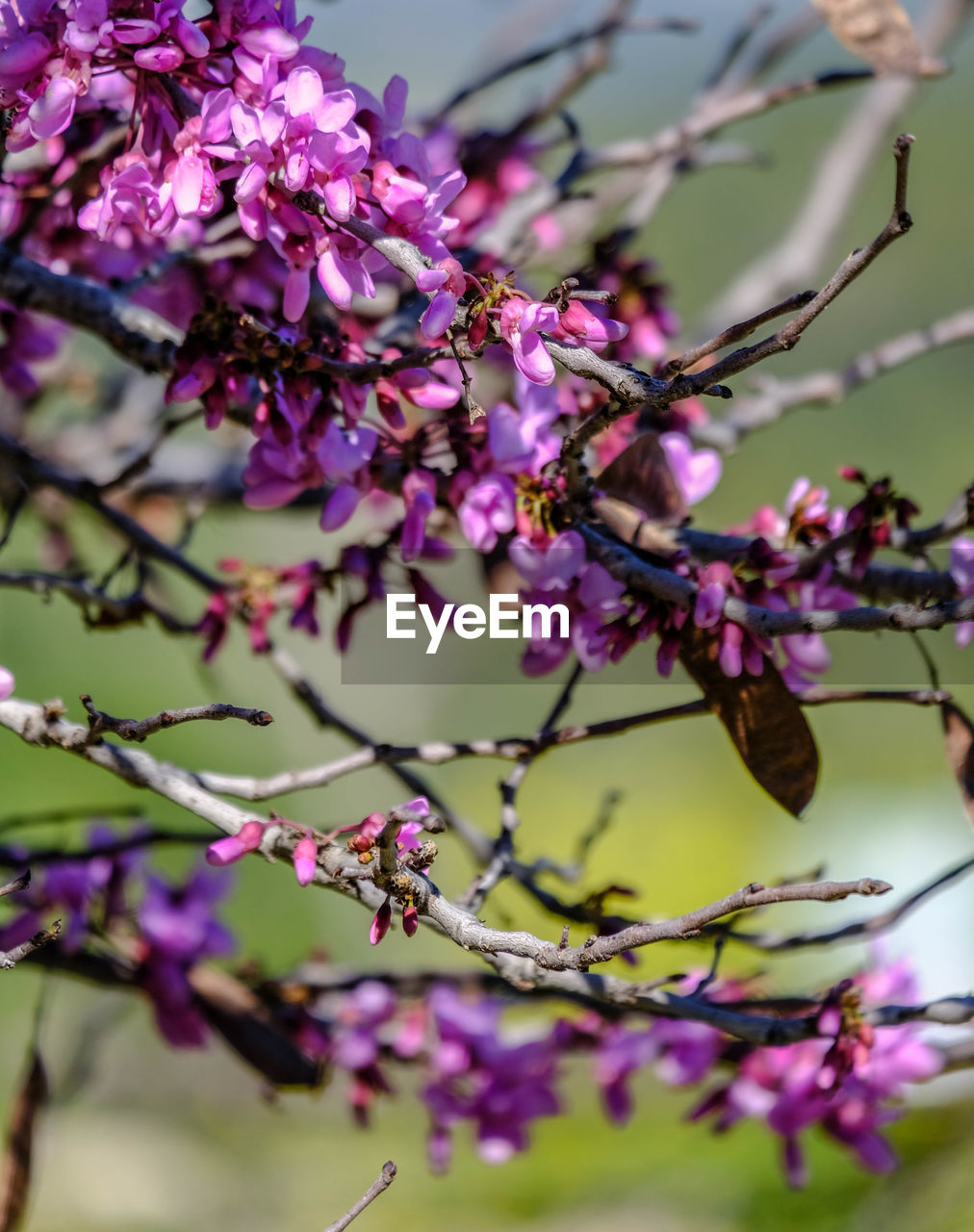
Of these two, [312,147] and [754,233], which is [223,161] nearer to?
[312,147]

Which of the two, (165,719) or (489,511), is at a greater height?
(489,511)

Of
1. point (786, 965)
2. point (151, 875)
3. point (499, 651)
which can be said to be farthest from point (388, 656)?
point (151, 875)

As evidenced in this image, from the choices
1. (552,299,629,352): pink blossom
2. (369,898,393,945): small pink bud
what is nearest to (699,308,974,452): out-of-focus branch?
(552,299,629,352): pink blossom

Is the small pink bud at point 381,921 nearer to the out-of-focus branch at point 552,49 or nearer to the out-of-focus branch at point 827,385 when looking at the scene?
the out-of-focus branch at point 827,385

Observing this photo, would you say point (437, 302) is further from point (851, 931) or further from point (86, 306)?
point (851, 931)

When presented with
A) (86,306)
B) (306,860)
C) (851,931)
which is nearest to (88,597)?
(86,306)

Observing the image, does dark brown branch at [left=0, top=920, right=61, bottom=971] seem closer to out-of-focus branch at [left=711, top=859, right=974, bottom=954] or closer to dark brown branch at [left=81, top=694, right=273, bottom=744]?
dark brown branch at [left=81, top=694, right=273, bottom=744]

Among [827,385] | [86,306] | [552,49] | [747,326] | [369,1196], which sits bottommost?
[369,1196]
